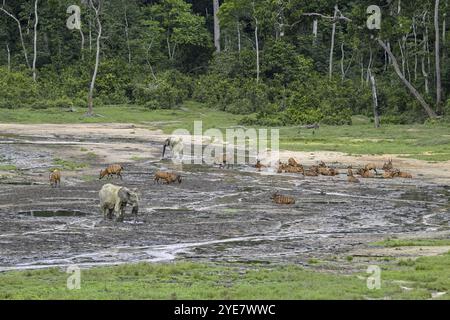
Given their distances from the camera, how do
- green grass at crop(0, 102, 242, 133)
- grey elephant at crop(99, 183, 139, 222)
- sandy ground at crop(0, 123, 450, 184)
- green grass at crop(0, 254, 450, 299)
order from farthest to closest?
1. green grass at crop(0, 102, 242, 133)
2. sandy ground at crop(0, 123, 450, 184)
3. grey elephant at crop(99, 183, 139, 222)
4. green grass at crop(0, 254, 450, 299)

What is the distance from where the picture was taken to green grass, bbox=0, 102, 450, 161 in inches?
1596

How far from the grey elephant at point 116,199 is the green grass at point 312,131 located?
58.2 feet

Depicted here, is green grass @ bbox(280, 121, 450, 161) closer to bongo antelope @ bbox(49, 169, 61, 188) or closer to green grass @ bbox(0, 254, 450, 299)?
bongo antelope @ bbox(49, 169, 61, 188)

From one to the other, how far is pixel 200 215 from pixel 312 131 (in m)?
24.6

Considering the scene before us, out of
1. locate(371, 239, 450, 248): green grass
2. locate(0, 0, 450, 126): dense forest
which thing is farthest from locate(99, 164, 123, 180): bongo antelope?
locate(0, 0, 450, 126): dense forest

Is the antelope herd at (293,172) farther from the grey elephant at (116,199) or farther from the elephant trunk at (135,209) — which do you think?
the grey elephant at (116,199)

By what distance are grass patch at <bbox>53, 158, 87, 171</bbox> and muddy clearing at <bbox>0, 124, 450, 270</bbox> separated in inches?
14.9

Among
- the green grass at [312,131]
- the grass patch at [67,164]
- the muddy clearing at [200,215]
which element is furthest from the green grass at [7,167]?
the green grass at [312,131]

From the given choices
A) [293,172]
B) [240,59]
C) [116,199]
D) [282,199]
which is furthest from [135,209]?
[240,59]

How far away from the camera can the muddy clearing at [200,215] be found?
62.2 ft

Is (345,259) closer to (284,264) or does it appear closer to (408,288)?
(284,264)

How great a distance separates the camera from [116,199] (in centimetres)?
2222

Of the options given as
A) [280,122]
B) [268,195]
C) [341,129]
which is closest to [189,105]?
[280,122]

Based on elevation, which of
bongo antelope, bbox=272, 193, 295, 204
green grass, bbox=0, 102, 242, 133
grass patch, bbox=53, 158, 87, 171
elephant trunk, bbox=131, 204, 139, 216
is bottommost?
bongo antelope, bbox=272, 193, 295, 204
